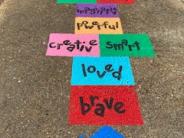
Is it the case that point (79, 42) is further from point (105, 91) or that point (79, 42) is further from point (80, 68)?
point (105, 91)

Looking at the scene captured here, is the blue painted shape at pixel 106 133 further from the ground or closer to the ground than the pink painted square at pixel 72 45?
closer to the ground

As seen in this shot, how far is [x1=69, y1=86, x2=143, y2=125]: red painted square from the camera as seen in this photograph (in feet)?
12.2

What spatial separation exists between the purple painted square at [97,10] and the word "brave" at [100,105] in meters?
1.71

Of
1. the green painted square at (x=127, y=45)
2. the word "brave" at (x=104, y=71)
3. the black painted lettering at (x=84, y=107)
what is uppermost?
the black painted lettering at (x=84, y=107)

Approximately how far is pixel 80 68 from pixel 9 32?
114cm

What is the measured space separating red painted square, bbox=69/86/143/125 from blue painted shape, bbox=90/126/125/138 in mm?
77

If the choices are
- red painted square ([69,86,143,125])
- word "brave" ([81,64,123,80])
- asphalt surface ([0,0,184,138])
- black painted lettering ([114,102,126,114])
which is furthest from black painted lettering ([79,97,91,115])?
word "brave" ([81,64,123,80])

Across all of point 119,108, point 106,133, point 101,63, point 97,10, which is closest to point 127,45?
point 101,63

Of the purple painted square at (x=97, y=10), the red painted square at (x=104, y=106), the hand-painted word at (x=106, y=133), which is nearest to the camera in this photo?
the hand-painted word at (x=106, y=133)

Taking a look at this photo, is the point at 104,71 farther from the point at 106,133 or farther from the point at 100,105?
the point at 106,133

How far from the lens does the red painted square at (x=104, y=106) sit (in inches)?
146

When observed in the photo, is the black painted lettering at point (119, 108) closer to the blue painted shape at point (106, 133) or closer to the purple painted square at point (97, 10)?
the blue painted shape at point (106, 133)

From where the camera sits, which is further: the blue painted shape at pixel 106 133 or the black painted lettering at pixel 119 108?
the black painted lettering at pixel 119 108

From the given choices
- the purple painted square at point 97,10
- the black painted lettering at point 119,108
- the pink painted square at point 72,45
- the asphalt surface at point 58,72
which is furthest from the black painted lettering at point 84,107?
the purple painted square at point 97,10
